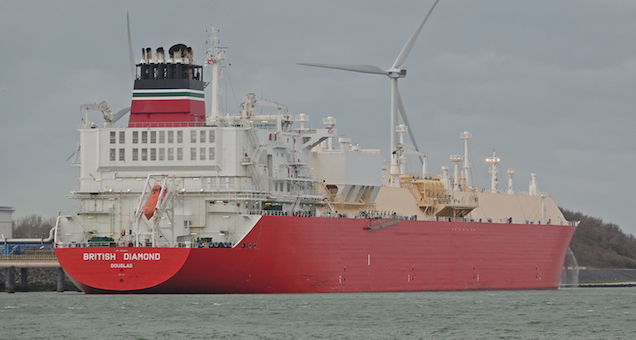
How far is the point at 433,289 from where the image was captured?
6675cm

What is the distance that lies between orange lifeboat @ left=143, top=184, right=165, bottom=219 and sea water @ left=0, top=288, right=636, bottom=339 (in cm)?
350

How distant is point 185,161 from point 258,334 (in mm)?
14558

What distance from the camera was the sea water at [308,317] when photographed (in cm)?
4288

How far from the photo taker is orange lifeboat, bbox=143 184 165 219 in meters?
52.6

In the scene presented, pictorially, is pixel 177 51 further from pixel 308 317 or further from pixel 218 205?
pixel 308 317

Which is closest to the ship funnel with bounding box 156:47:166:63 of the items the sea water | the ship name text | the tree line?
the ship name text

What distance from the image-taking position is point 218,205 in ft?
181

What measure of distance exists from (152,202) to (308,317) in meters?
9.31

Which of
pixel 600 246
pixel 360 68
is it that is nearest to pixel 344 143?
pixel 360 68

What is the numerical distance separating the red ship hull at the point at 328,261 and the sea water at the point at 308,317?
78 cm

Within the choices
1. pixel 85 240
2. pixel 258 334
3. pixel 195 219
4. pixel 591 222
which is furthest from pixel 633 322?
pixel 591 222

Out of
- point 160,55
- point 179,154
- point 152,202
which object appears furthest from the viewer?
point 160,55

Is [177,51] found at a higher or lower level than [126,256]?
higher

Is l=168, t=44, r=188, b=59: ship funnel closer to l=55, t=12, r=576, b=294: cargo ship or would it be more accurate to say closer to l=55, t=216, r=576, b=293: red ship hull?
l=55, t=12, r=576, b=294: cargo ship
